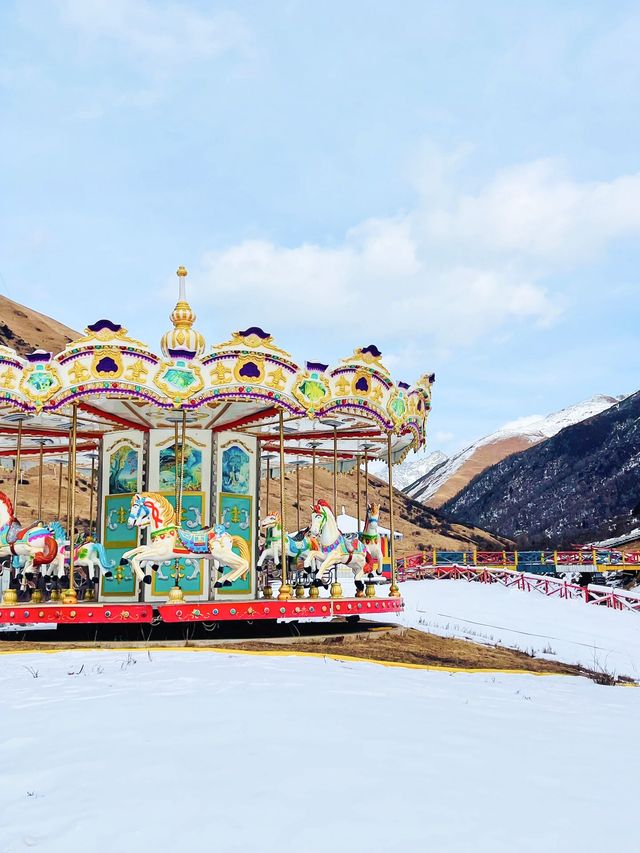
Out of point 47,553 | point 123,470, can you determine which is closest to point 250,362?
point 123,470

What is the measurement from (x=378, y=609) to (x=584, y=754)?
995 cm

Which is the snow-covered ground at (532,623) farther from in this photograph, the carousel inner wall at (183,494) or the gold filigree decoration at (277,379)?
the gold filigree decoration at (277,379)

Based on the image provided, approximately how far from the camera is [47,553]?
1484cm

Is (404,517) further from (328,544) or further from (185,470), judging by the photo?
(328,544)

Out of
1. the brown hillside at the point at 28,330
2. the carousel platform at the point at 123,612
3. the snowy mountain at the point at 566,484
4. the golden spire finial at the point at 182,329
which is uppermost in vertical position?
the brown hillside at the point at 28,330

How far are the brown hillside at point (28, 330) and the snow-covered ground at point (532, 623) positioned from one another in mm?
60983

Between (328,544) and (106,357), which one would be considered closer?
(106,357)

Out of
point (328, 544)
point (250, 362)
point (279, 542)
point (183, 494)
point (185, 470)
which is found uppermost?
point (250, 362)

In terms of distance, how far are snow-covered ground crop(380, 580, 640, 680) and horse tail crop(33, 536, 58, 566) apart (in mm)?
8208

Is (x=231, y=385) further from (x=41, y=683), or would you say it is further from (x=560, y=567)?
(x=560, y=567)

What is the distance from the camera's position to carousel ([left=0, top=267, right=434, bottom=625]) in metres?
13.7

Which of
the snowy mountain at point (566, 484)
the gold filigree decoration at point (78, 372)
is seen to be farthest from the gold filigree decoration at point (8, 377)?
the snowy mountain at point (566, 484)

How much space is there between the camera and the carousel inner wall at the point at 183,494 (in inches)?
653

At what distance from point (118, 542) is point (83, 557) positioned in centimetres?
144
